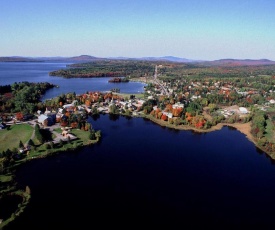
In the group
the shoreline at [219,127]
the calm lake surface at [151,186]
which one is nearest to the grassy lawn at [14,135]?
the calm lake surface at [151,186]

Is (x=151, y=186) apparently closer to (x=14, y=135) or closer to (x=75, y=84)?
(x=14, y=135)

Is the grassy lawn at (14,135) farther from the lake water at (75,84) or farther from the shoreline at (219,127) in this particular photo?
the lake water at (75,84)

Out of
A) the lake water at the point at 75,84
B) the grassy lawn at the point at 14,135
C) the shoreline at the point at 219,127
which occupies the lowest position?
the lake water at the point at 75,84

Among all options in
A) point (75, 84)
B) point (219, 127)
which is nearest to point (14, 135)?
point (219, 127)

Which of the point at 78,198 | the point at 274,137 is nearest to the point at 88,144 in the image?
the point at 78,198

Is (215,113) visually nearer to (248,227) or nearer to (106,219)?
(248,227)

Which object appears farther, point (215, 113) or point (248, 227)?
point (215, 113)

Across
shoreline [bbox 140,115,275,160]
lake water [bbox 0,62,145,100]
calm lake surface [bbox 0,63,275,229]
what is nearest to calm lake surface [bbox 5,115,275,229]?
calm lake surface [bbox 0,63,275,229]
